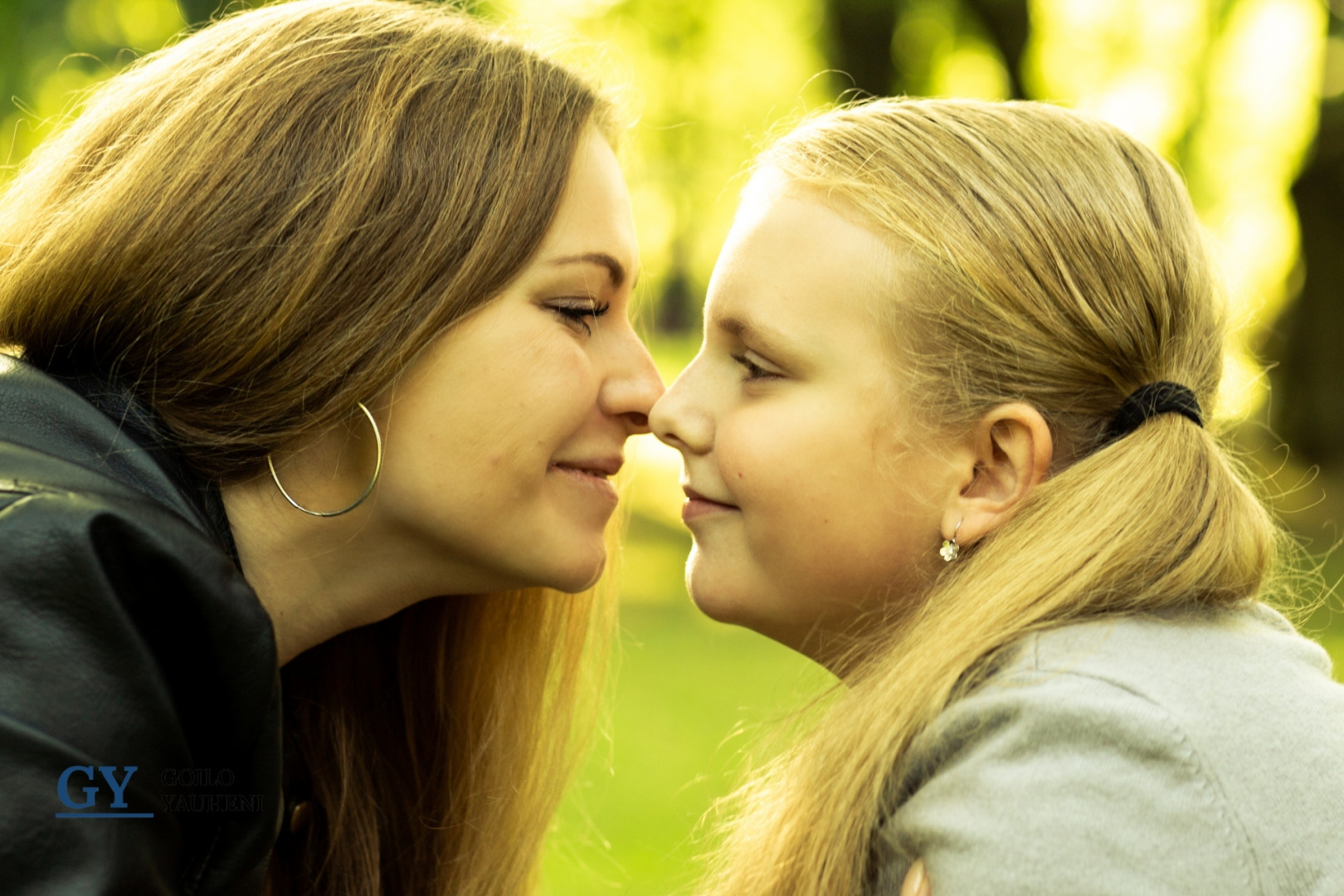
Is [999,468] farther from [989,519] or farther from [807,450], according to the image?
[807,450]

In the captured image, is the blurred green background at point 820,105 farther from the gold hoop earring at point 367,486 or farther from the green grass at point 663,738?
the gold hoop earring at point 367,486

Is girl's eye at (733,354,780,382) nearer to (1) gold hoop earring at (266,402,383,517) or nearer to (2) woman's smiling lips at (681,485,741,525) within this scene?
(2) woman's smiling lips at (681,485,741,525)

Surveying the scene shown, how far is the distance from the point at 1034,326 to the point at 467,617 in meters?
1.55

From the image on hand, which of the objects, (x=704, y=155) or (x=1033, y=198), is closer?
(x=1033, y=198)

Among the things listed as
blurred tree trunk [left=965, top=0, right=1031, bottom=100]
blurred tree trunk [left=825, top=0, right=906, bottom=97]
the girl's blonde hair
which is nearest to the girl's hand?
the girl's blonde hair

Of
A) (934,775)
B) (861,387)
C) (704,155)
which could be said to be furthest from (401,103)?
(704,155)

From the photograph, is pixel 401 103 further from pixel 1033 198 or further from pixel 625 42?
pixel 625 42

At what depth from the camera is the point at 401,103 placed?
96.0 inches

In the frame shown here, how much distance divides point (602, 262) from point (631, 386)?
270 mm

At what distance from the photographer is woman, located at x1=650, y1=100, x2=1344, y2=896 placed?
1.75m

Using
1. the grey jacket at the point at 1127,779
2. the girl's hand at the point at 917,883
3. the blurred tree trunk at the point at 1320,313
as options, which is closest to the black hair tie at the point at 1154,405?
the grey jacket at the point at 1127,779

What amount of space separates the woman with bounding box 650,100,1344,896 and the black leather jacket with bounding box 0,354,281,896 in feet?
3.01

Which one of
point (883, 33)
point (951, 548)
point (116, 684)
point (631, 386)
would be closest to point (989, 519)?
point (951, 548)

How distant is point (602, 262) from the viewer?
264 cm
